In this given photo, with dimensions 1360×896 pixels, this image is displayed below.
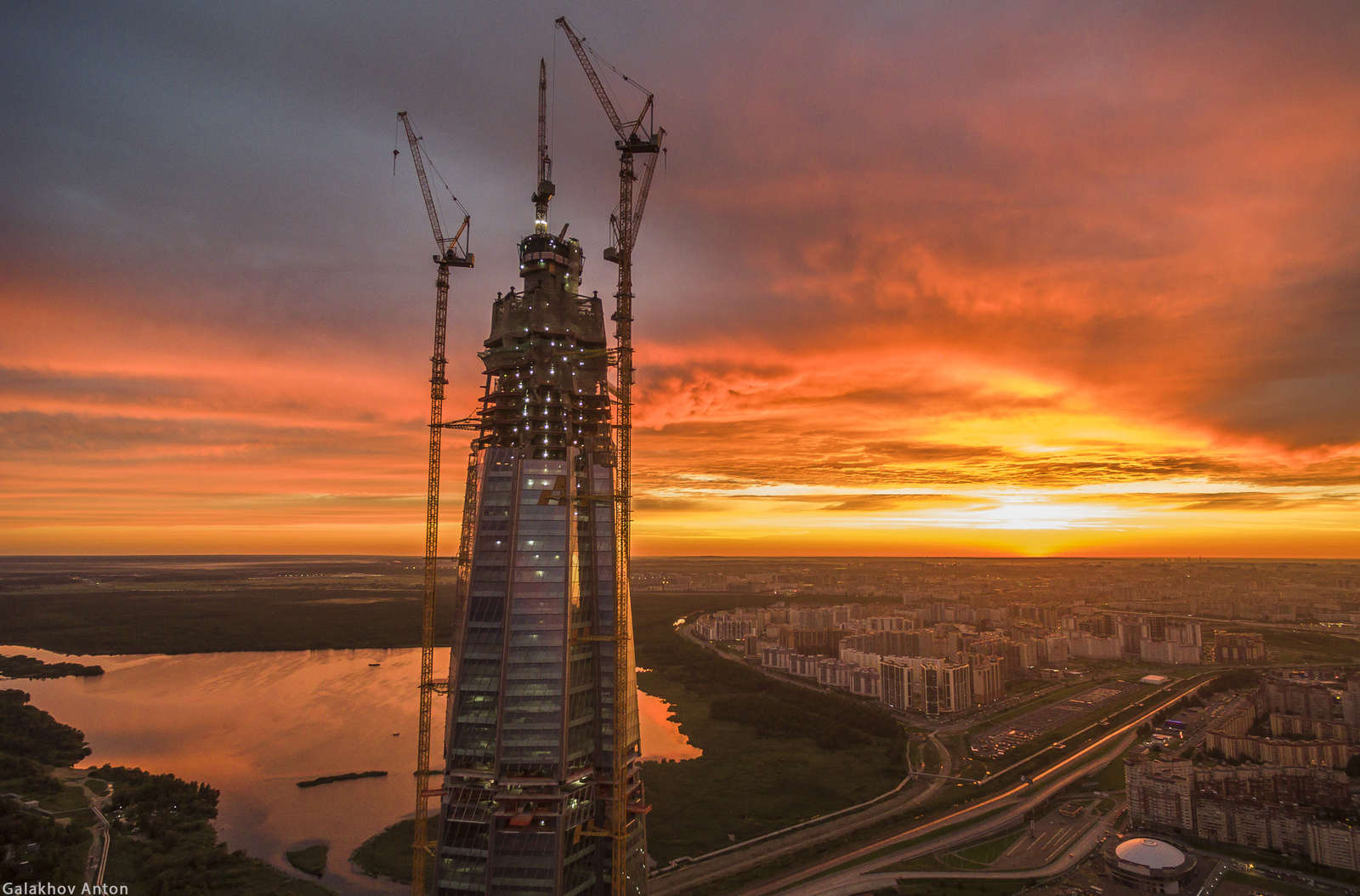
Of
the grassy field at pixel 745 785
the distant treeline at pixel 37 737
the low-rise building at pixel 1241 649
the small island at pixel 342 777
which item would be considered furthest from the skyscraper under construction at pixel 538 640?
the low-rise building at pixel 1241 649

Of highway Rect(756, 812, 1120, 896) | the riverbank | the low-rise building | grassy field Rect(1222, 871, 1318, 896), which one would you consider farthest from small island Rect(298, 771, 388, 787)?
the low-rise building

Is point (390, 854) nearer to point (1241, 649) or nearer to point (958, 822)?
point (958, 822)

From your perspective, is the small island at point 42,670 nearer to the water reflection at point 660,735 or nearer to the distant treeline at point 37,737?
the distant treeline at point 37,737

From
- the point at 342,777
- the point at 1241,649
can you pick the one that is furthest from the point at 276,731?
the point at 1241,649

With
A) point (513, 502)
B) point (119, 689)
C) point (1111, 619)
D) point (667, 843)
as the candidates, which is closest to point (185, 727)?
point (119, 689)

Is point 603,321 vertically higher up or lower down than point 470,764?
higher up

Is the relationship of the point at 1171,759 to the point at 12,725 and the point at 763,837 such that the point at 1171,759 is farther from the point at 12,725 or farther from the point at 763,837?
the point at 12,725
